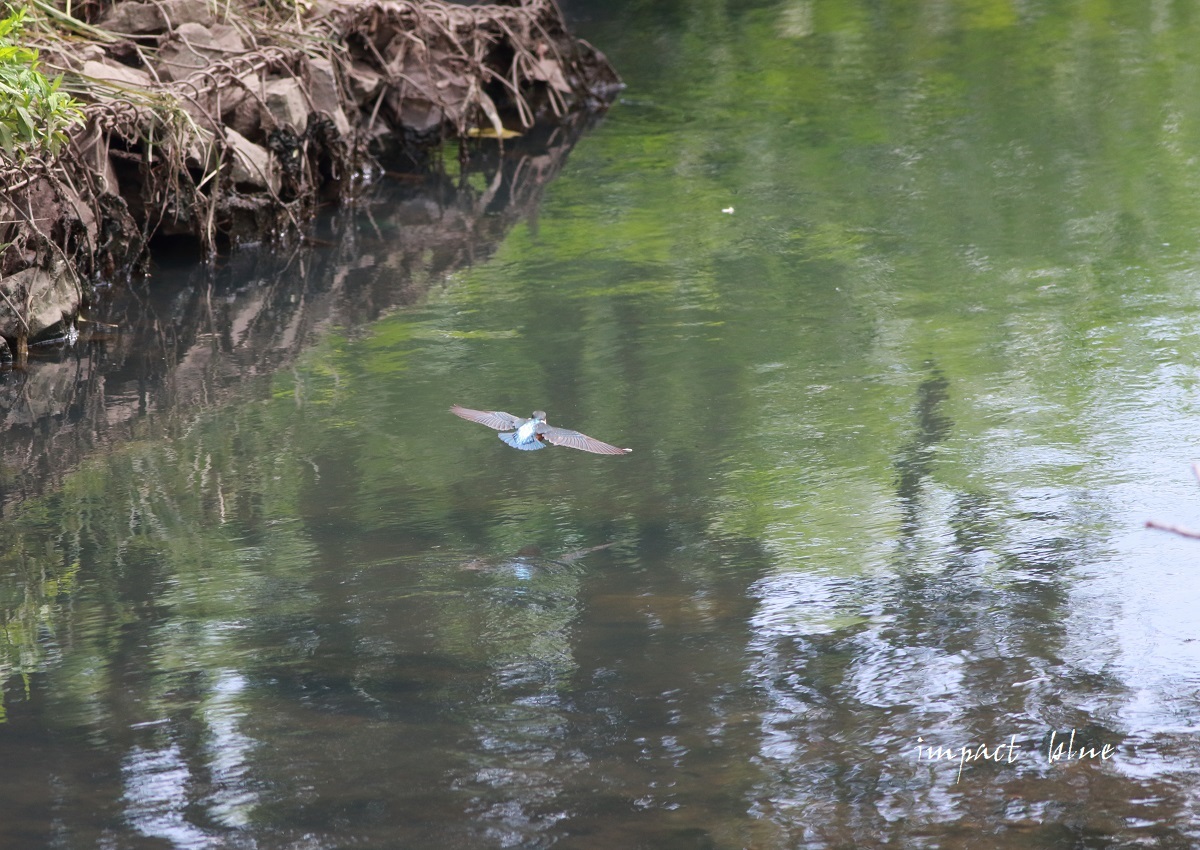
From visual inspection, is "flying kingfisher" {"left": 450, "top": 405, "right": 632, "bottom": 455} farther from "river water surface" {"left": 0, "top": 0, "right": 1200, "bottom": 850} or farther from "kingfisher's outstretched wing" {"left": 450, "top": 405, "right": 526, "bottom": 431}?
"river water surface" {"left": 0, "top": 0, "right": 1200, "bottom": 850}

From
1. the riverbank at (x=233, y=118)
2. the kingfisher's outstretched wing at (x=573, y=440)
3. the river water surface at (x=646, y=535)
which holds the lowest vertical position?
the river water surface at (x=646, y=535)

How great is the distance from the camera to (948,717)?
3262mm

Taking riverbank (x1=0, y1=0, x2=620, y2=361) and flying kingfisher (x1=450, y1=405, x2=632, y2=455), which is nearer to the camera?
flying kingfisher (x1=450, y1=405, x2=632, y2=455)

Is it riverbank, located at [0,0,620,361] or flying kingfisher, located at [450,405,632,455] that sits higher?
riverbank, located at [0,0,620,361]

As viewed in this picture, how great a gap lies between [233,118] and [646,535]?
16.0 ft

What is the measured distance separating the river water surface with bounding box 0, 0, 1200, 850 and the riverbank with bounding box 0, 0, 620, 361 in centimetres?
38

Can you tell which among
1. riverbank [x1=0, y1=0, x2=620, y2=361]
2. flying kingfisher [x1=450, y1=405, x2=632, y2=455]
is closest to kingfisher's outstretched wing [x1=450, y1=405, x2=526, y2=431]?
flying kingfisher [x1=450, y1=405, x2=632, y2=455]

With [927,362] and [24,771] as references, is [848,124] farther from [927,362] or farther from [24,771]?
[24,771]

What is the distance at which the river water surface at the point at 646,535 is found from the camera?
10.2 ft

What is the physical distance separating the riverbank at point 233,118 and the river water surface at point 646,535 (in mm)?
385

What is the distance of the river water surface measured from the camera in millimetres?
3104

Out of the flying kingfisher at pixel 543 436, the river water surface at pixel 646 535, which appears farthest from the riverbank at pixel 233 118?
the flying kingfisher at pixel 543 436

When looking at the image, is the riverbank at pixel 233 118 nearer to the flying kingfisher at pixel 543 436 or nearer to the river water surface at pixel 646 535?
the river water surface at pixel 646 535

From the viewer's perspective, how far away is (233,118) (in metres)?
8.13
